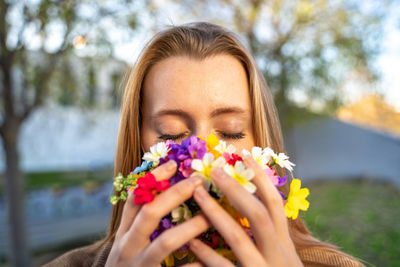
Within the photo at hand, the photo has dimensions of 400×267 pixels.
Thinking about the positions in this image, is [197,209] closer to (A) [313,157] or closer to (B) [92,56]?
(B) [92,56]

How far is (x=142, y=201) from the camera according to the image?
3.72 ft

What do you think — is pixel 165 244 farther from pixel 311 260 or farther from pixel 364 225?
pixel 364 225

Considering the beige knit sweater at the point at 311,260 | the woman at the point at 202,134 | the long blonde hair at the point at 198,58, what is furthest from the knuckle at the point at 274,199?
the beige knit sweater at the point at 311,260

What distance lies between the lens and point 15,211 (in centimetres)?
684

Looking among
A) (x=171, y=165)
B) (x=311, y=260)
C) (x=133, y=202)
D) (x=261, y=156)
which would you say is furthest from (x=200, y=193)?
(x=311, y=260)

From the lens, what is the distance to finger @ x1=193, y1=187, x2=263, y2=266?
109cm

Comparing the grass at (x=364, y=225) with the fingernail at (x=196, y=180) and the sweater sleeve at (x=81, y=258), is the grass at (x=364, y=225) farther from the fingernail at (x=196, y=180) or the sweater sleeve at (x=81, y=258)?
the fingernail at (x=196, y=180)

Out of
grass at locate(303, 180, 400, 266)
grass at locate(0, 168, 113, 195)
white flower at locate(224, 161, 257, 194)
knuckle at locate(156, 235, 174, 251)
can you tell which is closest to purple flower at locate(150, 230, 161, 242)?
knuckle at locate(156, 235, 174, 251)

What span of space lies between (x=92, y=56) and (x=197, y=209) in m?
6.13

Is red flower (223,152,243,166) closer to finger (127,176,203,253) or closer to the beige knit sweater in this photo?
finger (127,176,203,253)

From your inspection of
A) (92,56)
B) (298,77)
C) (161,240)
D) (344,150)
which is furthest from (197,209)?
(344,150)

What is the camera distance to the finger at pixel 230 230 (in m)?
1.09

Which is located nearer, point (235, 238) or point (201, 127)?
point (235, 238)

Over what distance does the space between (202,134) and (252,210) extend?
2.13 feet
